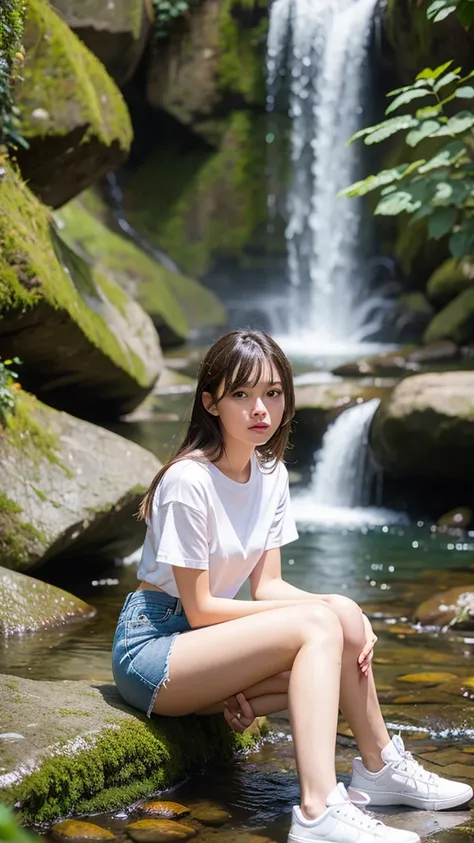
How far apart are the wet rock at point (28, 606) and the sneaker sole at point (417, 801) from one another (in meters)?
2.10

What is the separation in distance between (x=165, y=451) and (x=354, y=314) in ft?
22.4

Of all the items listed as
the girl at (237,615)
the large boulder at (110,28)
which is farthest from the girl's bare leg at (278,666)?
the large boulder at (110,28)

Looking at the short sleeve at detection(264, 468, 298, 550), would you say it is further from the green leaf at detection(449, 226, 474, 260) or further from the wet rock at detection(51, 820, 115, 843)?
the green leaf at detection(449, 226, 474, 260)

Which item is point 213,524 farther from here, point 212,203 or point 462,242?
point 212,203

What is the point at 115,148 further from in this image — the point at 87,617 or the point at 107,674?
the point at 107,674

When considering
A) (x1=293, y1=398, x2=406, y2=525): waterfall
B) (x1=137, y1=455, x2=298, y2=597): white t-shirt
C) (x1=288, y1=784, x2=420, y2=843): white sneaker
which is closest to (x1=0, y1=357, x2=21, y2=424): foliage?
(x1=137, y1=455, x2=298, y2=597): white t-shirt

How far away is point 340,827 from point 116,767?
650 mm

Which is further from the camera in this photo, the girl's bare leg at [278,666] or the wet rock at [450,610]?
the wet rock at [450,610]

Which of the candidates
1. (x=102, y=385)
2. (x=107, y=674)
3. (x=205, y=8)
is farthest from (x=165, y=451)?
(x=205, y=8)

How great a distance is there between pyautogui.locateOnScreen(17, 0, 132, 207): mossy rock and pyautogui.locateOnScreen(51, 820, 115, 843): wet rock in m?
4.59

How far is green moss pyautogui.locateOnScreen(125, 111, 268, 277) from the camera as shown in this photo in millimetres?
14953

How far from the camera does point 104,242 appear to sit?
12.8 m

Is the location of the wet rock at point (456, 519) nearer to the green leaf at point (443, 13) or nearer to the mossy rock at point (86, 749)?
the green leaf at point (443, 13)

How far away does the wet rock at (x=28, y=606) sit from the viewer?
4508 millimetres
